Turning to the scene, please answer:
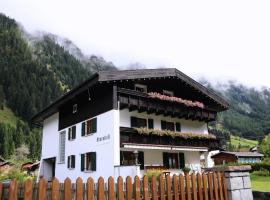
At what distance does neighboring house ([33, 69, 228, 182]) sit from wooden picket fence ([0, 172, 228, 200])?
11801 millimetres

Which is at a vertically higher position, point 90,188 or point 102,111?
point 102,111

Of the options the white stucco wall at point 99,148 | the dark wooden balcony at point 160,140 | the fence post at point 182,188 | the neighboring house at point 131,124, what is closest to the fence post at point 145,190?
the fence post at point 182,188

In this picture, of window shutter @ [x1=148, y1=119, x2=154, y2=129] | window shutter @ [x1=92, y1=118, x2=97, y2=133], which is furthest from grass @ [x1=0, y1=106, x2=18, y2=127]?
window shutter @ [x1=148, y1=119, x2=154, y2=129]

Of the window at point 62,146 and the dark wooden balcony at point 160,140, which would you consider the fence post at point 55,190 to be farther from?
the window at point 62,146

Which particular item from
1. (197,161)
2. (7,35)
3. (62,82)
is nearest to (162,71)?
(197,161)

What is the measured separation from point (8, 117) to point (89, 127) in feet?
388

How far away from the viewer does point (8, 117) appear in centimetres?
13212

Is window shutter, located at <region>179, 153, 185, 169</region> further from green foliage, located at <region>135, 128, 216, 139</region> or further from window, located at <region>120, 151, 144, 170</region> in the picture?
window, located at <region>120, 151, 144, 170</region>

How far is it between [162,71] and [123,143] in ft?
25.3

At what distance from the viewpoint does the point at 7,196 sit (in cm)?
493

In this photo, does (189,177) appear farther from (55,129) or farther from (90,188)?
(55,129)

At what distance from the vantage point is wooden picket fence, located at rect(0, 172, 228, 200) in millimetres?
5059

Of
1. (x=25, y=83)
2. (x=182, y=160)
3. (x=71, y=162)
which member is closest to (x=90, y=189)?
(x=71, y=162)

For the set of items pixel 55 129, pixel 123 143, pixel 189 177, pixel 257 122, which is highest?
pixel 257 122
